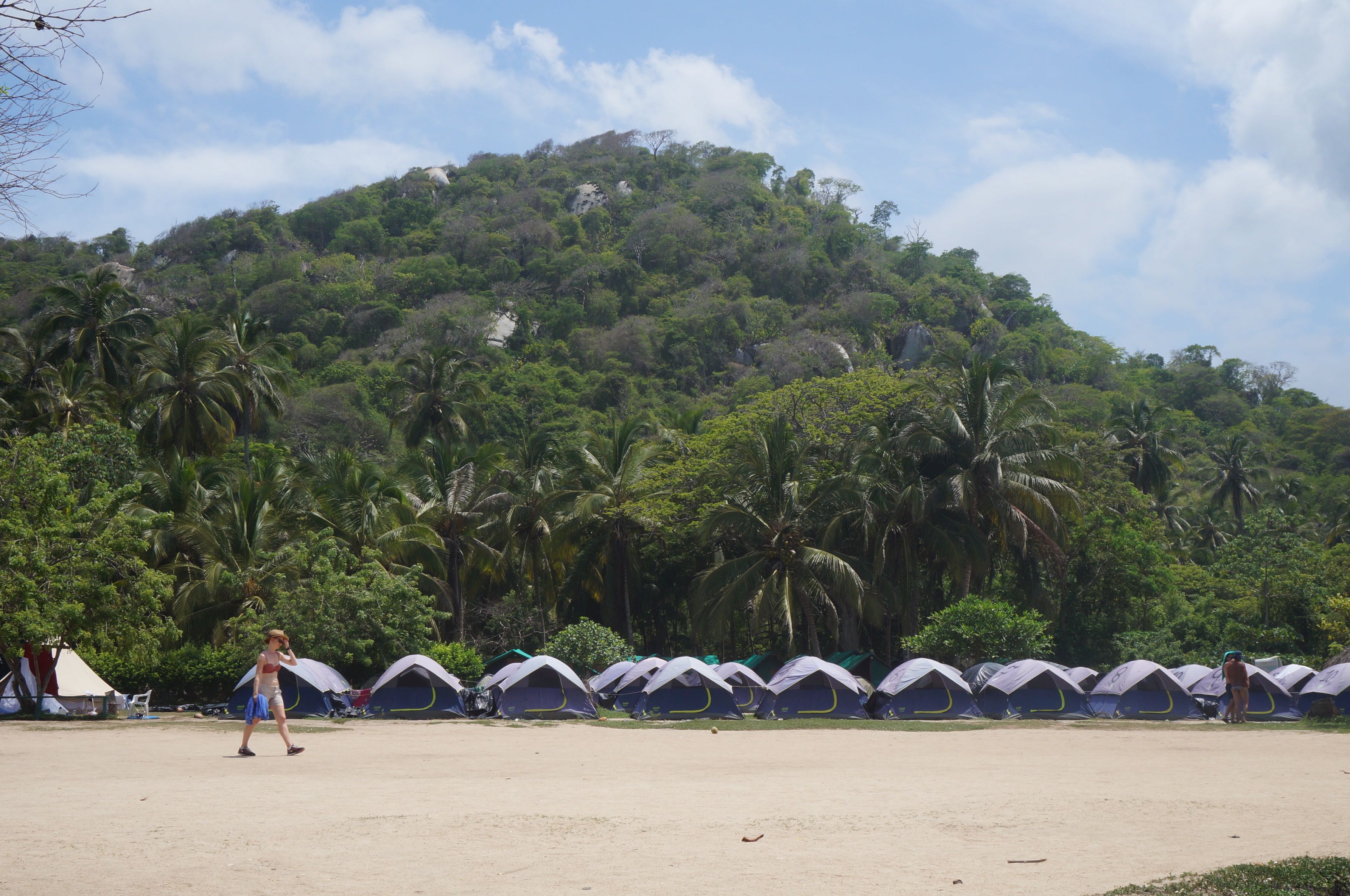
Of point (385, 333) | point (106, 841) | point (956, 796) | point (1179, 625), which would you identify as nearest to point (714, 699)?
point (956, 796)

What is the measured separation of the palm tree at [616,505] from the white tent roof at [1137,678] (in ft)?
51.9

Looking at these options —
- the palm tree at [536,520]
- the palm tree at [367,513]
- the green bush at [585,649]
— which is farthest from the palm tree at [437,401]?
the green bush at [585,649]

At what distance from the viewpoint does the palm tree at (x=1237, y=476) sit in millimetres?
61094

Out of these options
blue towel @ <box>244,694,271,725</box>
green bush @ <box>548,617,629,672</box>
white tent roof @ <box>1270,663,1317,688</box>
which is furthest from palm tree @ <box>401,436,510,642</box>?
white tent roof @ <box>1270,663,1317,688</box>

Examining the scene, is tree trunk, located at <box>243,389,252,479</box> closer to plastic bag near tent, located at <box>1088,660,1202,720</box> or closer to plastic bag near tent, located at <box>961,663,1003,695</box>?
plastic bag near tent, located at <box>961,663,1003,695</box>

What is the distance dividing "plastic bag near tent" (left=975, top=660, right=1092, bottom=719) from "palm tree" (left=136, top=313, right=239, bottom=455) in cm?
2535

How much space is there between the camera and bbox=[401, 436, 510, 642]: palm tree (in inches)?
1431

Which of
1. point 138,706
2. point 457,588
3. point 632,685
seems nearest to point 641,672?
point 632,685

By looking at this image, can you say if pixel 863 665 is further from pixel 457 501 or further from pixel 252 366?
pixel 252 366

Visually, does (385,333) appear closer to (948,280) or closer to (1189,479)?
(948,280)

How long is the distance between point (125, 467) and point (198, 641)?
5.46 meters

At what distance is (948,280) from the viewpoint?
7838cm

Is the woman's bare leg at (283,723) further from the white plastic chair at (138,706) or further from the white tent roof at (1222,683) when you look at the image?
the white tent roof at (1222,683)

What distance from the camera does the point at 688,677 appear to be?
24.3 m
